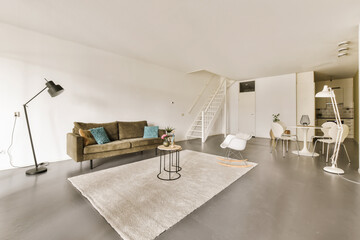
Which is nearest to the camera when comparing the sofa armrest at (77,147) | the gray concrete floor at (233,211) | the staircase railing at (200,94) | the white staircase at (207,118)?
the gray concrete floor at (233,211)

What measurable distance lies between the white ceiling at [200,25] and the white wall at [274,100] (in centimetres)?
195

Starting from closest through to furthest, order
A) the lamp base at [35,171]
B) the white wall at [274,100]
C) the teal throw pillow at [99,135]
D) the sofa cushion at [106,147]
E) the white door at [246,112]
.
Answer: the lamp base at [35,171] < the sofa cushion at [106,147] < the teal throw pillow at [99,135] < the white wall at [274,100] < the white door at [246,112]

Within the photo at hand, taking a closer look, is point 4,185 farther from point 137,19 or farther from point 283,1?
point 283,1

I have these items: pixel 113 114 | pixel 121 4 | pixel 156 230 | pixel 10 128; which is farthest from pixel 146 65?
pixel 156 230

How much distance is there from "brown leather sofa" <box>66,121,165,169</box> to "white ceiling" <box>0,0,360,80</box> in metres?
2.12

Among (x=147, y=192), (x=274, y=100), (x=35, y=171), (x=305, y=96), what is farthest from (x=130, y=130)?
A: (x=305, y=96)

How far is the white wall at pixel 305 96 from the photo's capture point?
6.28 metres

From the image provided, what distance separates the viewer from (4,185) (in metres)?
2.41

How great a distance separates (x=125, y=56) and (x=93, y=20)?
183 centimetres

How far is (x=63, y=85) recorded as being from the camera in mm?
3730

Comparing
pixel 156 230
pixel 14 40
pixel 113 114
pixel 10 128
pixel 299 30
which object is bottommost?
pixel 156 230

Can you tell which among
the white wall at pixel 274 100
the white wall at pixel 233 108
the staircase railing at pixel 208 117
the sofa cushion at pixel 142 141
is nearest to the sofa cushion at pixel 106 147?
the sofa cushion at pixel 142 141

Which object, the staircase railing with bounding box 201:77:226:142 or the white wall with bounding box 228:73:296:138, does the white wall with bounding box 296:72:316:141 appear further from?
the staircase railing with bounding box 201:77:226:142

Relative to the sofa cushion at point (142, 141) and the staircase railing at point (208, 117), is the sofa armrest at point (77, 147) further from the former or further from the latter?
the staircase railing at point (208, 117)
